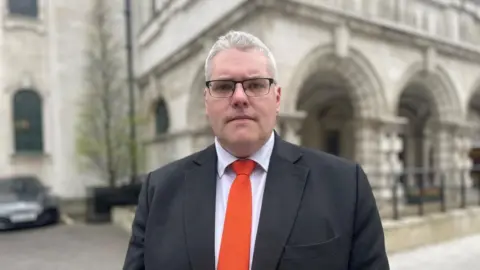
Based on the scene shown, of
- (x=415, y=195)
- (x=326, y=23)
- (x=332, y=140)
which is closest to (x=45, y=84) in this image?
(x=332, y=140)

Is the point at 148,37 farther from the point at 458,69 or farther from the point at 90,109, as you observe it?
the point at 458,69

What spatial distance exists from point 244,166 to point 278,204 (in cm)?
20

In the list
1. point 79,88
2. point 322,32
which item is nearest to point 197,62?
point 322,32

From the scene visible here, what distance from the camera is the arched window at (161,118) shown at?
12.0 metres

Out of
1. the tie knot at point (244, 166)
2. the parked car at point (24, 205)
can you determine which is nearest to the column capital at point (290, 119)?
the tie knot at point (244, 166)

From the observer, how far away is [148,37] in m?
12.9

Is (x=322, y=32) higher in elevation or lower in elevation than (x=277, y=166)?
higher

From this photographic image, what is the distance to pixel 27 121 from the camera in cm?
1412

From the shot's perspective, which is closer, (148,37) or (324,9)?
(324,9)

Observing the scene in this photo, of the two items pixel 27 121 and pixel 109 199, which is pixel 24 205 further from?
pixel 27 121

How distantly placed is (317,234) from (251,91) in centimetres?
56

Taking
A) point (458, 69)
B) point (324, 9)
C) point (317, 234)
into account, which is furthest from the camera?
point (458, 69)

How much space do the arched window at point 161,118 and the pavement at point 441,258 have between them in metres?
7.06

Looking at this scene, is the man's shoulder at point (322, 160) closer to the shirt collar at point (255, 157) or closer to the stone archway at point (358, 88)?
the shirt collar at point (255, 157)
